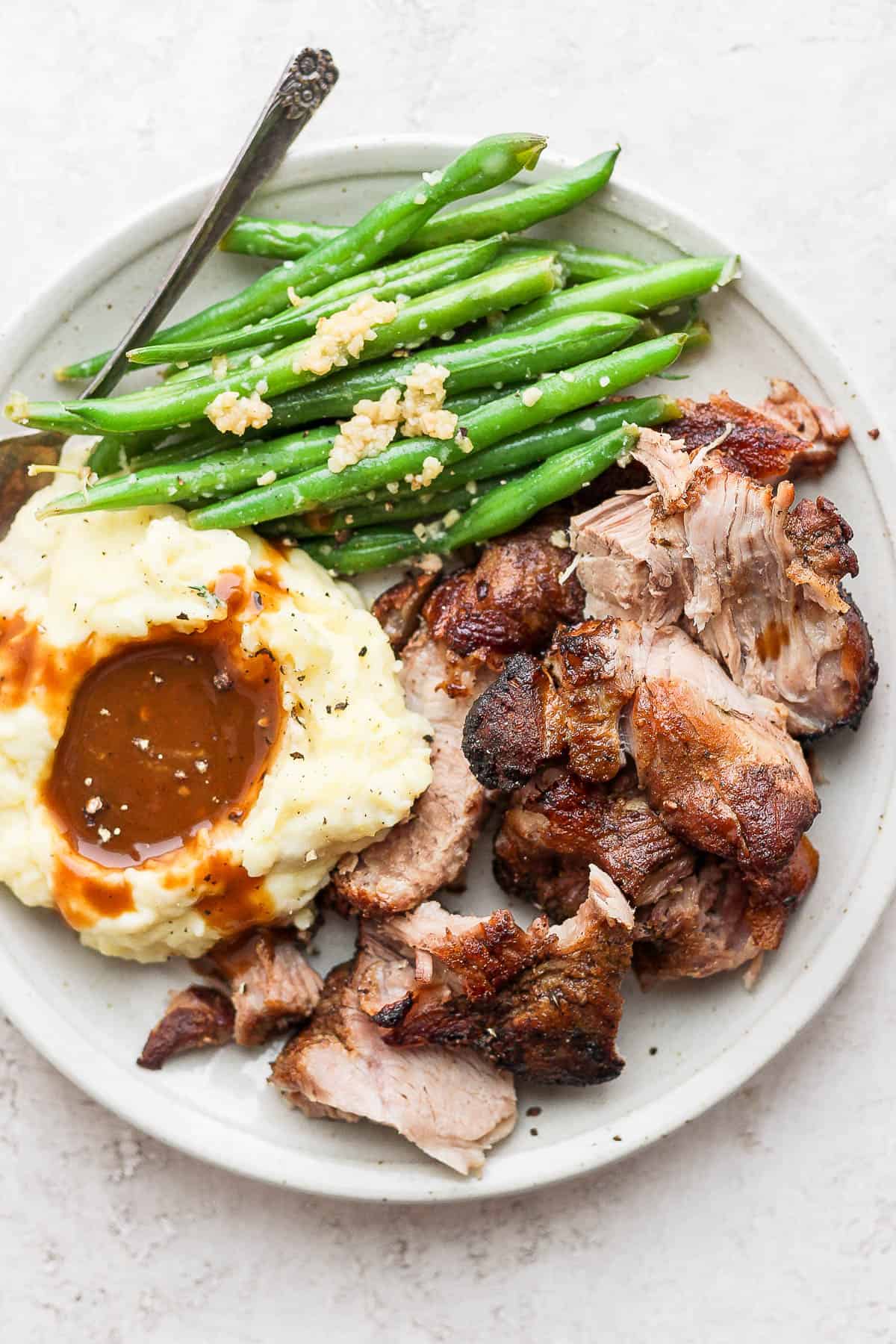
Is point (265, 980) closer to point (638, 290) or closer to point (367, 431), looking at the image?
point (367, 431)

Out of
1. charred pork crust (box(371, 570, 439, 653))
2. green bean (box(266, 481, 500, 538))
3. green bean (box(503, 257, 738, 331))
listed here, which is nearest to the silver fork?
green bean (box(266, 481, 500, 538))

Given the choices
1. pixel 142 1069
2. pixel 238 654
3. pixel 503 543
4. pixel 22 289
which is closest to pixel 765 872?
pixel 503 543

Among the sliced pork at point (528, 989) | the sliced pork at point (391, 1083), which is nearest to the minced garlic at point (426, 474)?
the sliced pork at point (528, 989)

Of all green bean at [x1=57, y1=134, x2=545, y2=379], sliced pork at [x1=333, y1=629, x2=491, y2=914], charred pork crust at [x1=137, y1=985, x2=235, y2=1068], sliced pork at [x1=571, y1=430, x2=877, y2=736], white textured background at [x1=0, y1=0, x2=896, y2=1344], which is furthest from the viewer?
white textured background at [x1=0, y1=0, x2=896, y2=1344]

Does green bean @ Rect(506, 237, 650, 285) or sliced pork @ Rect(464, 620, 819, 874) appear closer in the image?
sliced pork @ Rect(464, 620, 819, 874)

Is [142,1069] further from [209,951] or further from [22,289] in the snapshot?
[22,289]

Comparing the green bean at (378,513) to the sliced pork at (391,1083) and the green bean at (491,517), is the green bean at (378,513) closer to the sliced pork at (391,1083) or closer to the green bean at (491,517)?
the green bean at (491,517)

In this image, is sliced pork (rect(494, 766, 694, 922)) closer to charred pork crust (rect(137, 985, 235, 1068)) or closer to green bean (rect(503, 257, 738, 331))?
charred pork crust (rect(137, 985, 235, 1068))

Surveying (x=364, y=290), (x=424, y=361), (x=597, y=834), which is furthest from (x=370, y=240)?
(x=597, y=834)
